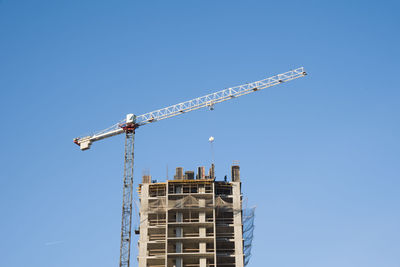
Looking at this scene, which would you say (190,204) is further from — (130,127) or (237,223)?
(130,127)

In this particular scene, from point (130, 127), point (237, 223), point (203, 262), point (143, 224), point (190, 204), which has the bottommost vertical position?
point (203, 262)

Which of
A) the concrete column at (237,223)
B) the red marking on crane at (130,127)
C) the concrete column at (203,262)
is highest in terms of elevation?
the red marking on crane at (130,127)

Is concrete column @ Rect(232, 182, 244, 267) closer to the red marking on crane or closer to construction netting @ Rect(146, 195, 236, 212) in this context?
construction netting @ Rect(146, 195, 236, 212)

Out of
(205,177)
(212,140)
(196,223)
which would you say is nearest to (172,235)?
(196,223)

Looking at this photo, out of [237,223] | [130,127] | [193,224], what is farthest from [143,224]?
[130,127]

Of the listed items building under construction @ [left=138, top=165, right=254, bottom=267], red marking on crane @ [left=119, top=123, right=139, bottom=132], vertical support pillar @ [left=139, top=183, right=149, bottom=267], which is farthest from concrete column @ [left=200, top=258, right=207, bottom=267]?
red marking on crane @ [left=119, top=123, right=139, bottom=132]

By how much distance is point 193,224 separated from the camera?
136m

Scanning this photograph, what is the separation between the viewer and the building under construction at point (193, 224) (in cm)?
13412

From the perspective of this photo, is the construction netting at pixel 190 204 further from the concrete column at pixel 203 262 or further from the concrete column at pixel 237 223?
the concrete column at pixel 203 262

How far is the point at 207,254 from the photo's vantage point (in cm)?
13312

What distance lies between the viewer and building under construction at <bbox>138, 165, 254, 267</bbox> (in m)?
134

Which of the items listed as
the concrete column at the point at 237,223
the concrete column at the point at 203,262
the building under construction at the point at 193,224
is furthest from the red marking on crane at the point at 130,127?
the concrete column at the point at 203,262

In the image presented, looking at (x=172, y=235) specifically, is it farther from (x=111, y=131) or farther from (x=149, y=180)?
(x=111, y=131)

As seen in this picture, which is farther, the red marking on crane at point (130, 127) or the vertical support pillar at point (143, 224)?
the red marking on crane at point (130, 127)
